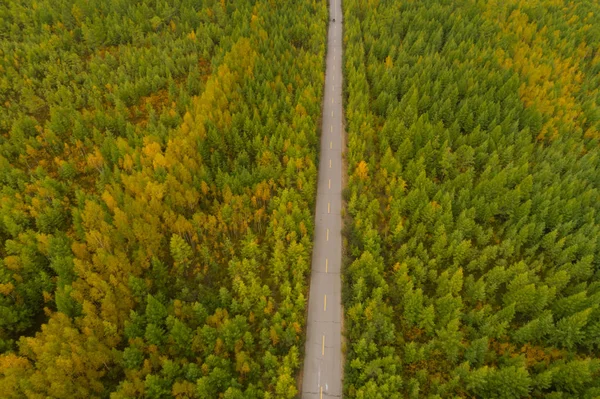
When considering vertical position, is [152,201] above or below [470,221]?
above

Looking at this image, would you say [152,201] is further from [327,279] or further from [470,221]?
[470,221]

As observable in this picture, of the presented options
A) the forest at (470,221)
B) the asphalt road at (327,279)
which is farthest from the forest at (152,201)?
the forest at (470,221)

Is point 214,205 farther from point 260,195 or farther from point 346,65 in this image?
point 346,65

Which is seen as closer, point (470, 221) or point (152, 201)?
point (470, 221)

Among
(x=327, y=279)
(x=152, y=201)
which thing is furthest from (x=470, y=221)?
(x=152, y=201)

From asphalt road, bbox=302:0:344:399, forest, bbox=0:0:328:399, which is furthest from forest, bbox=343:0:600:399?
forest, bbox=0:0:328:399

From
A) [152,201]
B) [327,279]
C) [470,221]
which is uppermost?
[152,201]

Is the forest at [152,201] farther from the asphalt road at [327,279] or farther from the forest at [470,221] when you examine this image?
the forest at [470,221]
